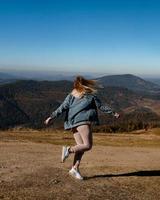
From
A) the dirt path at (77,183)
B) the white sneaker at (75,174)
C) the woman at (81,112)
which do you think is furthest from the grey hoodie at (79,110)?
the dirt path at (77,183)

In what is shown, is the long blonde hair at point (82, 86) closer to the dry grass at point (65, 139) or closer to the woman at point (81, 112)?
the woman at point (81, 112)

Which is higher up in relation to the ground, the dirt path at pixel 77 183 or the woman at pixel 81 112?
the woman at pixel 81 112

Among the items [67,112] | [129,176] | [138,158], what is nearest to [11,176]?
[67,112]

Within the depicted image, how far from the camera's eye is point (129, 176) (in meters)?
12.1

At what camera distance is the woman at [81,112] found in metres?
10.6

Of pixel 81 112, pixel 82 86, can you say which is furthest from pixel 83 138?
pixel 82 86

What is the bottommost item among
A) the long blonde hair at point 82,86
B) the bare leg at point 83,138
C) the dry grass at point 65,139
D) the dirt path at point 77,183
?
the dry grass at point 65,139

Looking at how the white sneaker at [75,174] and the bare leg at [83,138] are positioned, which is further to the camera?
the white sneaker at [75,174]

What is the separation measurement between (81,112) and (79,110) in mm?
65

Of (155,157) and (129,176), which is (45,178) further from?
(155,157)

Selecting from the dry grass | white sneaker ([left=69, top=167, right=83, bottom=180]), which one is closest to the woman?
white sneaker ([left=69, top=167, right=83, bottom=180])

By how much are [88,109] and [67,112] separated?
20.1 inches

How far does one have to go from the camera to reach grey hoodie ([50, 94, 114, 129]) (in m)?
10.6

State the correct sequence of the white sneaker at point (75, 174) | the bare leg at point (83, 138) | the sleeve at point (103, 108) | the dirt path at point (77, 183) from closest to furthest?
the dirt path at point (77, 183)
the bare leg at point (83, 138)
the sleeve at point (103, 108)
the white sneaker at point (75, 174)
